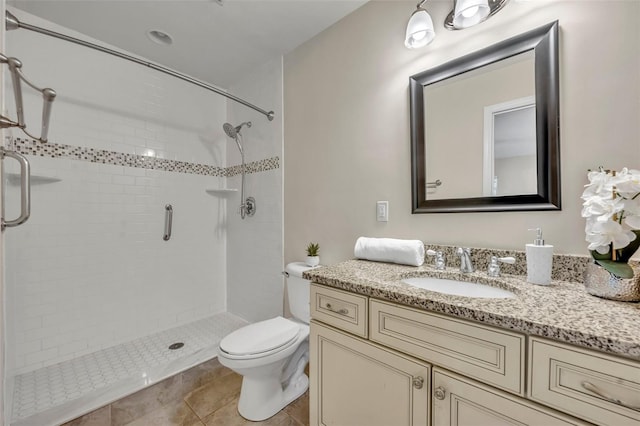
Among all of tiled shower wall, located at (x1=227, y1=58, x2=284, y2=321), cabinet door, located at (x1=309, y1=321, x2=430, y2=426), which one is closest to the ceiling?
tiled shower wall, located at (x1=227, y1=58, x2=284, y2=321)

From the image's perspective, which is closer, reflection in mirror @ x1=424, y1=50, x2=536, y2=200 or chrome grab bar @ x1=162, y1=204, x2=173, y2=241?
reflection in mirror @ x1=424, y1=50, x2=536, y2=200

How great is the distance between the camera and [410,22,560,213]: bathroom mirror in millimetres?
1007

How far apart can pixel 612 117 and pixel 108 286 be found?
302 cm

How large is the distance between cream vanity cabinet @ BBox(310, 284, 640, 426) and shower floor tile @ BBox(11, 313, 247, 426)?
1.24m

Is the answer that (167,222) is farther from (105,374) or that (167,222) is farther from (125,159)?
(105,374)

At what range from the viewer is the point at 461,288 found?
1062 millimetres

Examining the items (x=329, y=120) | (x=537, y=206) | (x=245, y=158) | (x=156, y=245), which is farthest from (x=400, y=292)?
(x=156, y=245)

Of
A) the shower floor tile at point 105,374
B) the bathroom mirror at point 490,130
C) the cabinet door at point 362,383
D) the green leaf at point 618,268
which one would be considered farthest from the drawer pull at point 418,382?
the shower floor tile at point 105,374

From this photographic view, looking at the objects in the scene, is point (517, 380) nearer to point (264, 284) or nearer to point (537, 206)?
point (537, 206)

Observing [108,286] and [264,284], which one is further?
[264,284]

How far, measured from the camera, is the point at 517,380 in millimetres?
627

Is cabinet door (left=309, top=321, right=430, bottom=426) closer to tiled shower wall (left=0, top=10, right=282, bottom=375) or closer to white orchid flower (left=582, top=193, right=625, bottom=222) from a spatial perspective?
white orchid flower (left=582, top=193, right=625, bottom=222)

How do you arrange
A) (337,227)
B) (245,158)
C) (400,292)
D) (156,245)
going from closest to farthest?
1. (400,292)
2. (337,227)
3. (156,245)
4. (245,158)

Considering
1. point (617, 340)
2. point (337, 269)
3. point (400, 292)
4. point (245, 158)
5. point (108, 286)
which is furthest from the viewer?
point (245, 158)
